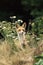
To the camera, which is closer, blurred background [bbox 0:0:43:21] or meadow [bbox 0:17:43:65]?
meadow [bbox 0:17:43:65]

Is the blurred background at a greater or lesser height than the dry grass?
lesser

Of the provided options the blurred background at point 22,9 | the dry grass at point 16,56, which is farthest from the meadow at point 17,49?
the blurred background at point 22,9

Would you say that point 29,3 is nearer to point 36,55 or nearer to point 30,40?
point 30,40

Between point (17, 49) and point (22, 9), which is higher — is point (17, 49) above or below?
above

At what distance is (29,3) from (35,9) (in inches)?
20.0

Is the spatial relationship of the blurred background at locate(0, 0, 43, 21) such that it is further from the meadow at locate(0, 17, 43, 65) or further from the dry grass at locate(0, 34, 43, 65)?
the dry grass at locate(0, 34, 43, 65)

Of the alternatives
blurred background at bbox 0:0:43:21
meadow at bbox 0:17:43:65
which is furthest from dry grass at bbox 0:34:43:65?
blurred background at bbox 0:0:43:21

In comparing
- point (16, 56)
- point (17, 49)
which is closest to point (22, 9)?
point (17, 49)

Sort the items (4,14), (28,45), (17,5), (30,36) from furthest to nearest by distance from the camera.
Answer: (17,5) < (4,14) < (30,36) < (28,45)

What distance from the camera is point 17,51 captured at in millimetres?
6793

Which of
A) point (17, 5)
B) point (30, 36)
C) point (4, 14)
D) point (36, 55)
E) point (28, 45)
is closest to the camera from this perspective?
point (36, 55)

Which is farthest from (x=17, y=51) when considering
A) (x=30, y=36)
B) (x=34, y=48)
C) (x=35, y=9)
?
(x=35, y=9)

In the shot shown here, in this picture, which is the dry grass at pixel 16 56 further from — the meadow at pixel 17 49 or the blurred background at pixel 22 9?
the blurred background at pixel 22 9

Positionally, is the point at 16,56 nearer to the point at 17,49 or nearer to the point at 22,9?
the point at 17,49
